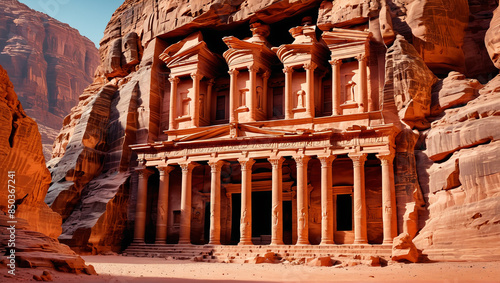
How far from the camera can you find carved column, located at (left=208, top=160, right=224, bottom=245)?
3100cm

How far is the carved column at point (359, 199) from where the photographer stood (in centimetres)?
2742

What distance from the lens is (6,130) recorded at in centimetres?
1302

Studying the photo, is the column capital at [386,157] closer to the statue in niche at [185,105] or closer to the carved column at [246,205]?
the carved column at [246,205]

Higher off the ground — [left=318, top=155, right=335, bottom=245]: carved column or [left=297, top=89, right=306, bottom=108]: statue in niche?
[left=297, top=89, right=306, bottom=108]: statue in niche

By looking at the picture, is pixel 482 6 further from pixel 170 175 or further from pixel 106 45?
pixel 106 45

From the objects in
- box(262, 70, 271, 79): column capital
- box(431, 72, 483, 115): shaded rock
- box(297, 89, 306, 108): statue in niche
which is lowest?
box(431, 72, 483, 115): shaded rock

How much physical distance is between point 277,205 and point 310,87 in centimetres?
757

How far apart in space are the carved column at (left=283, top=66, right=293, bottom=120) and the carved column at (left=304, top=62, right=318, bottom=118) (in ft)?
3.66

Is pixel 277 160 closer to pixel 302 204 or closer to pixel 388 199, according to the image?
pixel 302 204

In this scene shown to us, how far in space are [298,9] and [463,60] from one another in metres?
10.7

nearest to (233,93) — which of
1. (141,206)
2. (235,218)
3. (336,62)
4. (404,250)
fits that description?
(336,62)

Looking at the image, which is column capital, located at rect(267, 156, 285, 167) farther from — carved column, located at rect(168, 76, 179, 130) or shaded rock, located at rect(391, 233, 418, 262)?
shaded rock, located at rect(391, 233, 418, 262)

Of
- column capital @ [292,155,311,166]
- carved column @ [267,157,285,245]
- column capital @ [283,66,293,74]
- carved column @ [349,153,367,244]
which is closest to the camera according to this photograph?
carved column @ [349,153,367,244]

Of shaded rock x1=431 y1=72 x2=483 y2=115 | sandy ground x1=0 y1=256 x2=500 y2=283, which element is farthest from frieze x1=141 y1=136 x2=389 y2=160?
sandy ground x1=0 y1=256 x2=500 y2=283
